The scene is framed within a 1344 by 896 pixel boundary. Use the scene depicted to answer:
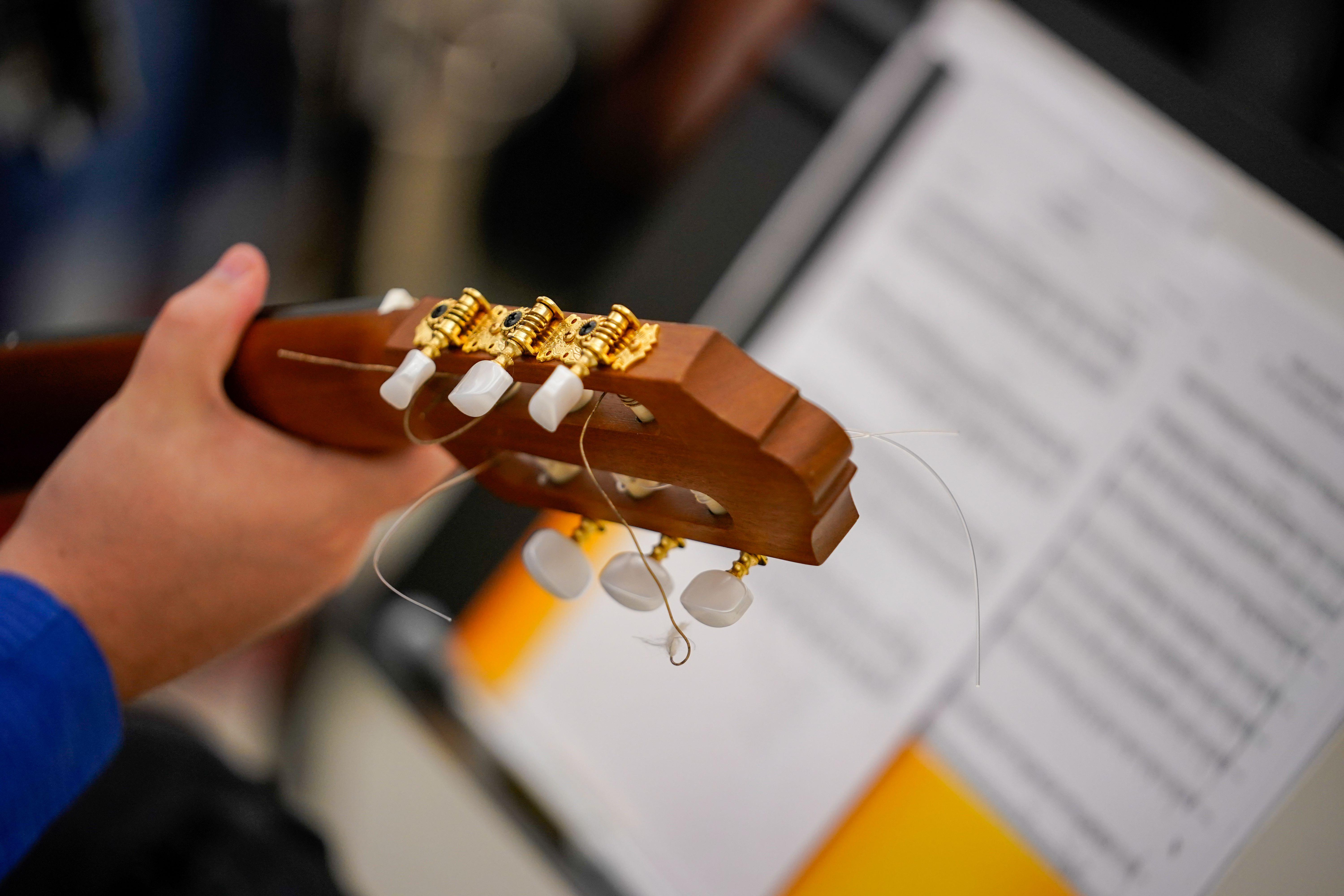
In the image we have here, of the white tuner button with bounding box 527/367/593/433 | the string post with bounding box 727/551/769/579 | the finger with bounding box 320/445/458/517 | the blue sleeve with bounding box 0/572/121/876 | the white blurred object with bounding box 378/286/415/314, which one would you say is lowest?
the blue sleeve with bounding box 0/572/121/876

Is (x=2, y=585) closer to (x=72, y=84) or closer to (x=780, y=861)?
(x=780, y=861)

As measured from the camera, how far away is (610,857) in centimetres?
105

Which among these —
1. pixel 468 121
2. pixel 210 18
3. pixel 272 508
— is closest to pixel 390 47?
pixel 468 121

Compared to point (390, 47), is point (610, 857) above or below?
below

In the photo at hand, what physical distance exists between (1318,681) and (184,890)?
117 cm

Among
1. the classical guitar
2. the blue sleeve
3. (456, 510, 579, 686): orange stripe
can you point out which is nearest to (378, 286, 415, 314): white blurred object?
the classical guitar

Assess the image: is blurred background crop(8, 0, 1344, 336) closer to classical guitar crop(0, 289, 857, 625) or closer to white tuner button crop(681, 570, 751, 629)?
classical guitar crop(0, 289, 857, 625)

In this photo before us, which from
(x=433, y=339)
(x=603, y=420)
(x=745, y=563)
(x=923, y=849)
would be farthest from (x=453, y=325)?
(x=923, y=849)

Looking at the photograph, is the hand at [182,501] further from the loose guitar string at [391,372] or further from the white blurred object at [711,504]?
the white blurred object at [711,504]

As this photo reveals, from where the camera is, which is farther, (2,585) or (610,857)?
(610,857)

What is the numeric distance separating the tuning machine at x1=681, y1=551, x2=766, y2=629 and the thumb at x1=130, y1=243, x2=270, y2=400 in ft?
1.48

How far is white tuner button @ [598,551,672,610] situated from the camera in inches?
20.5

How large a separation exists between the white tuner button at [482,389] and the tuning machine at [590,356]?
23 millimetres

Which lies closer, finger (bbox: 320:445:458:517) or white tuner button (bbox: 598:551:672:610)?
white tuner button (bbox: 598:551:672:610)
